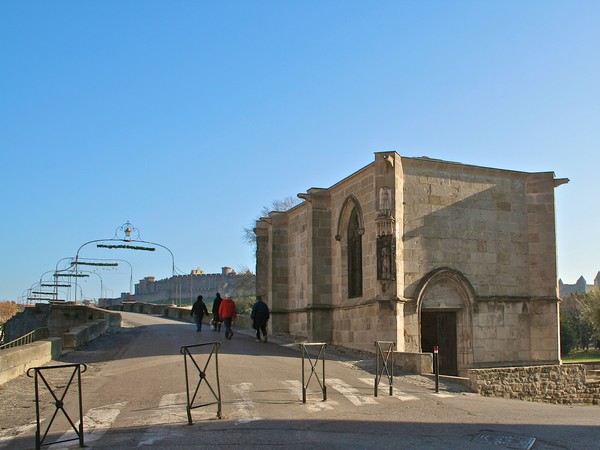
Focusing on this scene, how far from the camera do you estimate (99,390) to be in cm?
1259

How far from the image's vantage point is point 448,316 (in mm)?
20547

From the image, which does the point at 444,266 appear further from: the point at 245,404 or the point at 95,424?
the point at 95,424

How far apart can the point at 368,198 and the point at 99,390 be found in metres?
10.6

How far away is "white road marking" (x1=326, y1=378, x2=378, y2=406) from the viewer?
11.9m

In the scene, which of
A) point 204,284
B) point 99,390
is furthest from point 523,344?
point 204,284

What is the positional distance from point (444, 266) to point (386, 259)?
2.22m

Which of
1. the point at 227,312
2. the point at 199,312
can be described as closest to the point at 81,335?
the point at 227,312

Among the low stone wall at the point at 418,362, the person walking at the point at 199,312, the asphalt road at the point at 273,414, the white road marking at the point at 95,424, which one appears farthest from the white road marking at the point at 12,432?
the person walking at the point at 199,312

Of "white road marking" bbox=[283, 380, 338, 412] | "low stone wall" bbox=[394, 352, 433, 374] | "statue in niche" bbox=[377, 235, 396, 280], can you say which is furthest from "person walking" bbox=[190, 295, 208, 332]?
"white road marking" bbox=[283, 380, 338, 412]

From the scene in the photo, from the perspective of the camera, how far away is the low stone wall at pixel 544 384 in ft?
55.8

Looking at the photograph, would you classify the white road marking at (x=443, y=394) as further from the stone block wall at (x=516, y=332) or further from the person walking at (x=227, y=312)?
the person walking at (x=227, y=312)

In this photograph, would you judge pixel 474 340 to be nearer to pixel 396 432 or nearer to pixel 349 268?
pixel 349 268

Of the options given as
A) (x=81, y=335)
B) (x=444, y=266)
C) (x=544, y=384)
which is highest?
(x=444, y=266)

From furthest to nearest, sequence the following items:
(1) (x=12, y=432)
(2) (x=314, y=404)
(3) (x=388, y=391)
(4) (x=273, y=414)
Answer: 1. (3) (x=388, y=391)
2. (2) (x=314, y=404)
3. (4) (x=273, y=414)
4. (1) (x=12, y=432)
